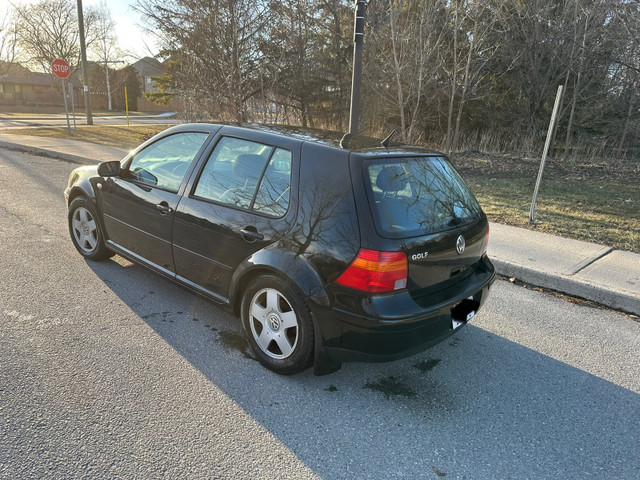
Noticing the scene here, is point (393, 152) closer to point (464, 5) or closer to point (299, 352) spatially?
point (299, 352)

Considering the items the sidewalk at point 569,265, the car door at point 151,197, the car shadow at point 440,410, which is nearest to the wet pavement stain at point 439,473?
the car shadow at point 440,410

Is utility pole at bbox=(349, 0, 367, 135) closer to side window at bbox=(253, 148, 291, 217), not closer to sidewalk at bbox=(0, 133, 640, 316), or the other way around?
sidewalk at bbox=(0, 133, 640, 316)

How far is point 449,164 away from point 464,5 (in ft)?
33.3

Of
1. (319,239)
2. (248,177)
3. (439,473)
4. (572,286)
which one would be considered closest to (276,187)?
(248,177)

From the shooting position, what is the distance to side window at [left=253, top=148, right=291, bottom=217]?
2.83m

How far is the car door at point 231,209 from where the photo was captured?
9.40ft

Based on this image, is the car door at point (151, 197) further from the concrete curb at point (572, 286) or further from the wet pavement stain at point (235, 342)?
the concrete curb at point (572, 286)

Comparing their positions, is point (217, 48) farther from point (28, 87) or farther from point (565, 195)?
point (28, 87)

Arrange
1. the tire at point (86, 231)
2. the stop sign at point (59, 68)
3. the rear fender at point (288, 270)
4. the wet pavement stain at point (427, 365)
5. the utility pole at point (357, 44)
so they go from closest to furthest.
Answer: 1. the rear fender at point (288, 270)
2. the wet pavement stain at point (427, 365)
3. the tire at point (86, 231)
4. the utility pole at point (357, 44)
5. the stop sign at point (59, 68)

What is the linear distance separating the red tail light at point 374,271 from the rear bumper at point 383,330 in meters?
0.08

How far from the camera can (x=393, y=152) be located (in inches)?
115

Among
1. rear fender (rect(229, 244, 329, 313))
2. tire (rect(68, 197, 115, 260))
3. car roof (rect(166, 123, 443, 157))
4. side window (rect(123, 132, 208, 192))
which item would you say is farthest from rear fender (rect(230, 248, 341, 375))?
tire (rect(68, 197, 115, 260))

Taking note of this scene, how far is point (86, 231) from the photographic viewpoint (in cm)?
457

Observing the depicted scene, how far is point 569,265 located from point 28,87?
2752 inches
